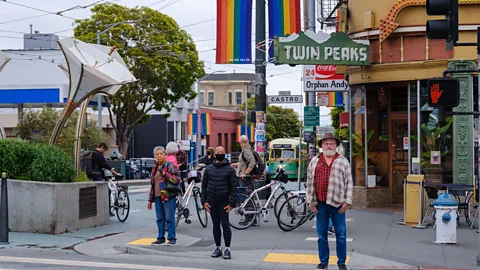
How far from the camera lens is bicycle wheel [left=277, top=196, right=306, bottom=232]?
13531mm

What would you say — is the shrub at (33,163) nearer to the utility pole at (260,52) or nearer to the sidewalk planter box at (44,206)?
the sidewalk planter box at (44,206)

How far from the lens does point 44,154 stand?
13711 mm

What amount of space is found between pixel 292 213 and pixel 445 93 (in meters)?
4.72

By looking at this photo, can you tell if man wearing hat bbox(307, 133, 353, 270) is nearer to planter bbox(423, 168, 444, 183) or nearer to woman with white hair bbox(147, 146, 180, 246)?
woman with white hair bbox(147, 146, 180, 246)

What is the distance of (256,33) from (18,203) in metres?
7.66

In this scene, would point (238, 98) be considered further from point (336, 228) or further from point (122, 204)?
point (336, 228)

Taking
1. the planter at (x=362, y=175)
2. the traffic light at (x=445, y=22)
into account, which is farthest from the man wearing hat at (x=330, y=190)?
the planter at (x=362, y=175)

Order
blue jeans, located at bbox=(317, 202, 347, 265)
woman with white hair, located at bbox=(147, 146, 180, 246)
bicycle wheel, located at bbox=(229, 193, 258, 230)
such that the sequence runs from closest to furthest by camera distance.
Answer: blue jeans, located at bbox=(317, 202, 347, 265) < woman with white hair, located at bbox=(147, 146, 180, 246) < bicycle wheel, located at bbox=(229, 193, 258, 230)

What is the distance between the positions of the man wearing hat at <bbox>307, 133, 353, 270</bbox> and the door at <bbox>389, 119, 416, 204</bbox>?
8.79m

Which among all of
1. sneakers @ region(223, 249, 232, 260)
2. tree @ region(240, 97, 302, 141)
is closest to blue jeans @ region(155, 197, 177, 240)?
sneakers @ region(223, 249, 232, 260)

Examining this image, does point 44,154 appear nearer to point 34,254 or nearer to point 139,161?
point 34,254

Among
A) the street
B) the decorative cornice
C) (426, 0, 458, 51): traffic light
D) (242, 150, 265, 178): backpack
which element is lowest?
the street

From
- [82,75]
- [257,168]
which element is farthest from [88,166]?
[257,168]

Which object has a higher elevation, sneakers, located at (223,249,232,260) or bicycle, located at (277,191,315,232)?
bicycle, located at (277,191,315,232)
